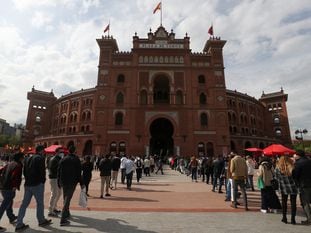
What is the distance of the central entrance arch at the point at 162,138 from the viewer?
43688 mm

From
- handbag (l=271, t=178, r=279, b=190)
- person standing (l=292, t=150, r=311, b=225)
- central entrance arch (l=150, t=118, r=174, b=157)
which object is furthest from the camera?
central entrance arch (l=150, t=118, r=174, b=157)

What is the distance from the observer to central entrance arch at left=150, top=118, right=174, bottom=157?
4369 centimetres

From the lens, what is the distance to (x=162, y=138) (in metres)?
45.0

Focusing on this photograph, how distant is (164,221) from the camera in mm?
6961

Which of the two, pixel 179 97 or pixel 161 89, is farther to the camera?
pixel 161 89

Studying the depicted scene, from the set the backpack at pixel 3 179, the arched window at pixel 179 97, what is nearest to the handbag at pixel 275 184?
the backpack at pixel 3 179

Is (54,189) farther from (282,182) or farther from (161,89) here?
(161,89)

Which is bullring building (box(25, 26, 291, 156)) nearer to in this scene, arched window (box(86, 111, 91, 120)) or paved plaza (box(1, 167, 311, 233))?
arched window (box(86, 111, 91, 120))

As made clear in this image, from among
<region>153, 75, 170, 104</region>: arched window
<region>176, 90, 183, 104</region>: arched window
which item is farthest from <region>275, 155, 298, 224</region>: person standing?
<region>153, 75, 170, 104</region>: arched window

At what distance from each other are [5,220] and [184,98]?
34.2m

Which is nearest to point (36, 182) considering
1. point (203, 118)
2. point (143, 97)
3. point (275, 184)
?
point (275, 184)

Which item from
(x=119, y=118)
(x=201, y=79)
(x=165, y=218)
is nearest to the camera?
(x=165, y=218)

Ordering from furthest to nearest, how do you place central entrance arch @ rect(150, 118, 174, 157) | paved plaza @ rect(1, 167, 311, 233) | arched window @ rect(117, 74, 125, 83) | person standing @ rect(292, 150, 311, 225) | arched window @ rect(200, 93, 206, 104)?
central entrance arch @ rect(150, 118, 174, 157) < arched window @ rect(117, 74, 125, 83) < arched window @ rect(200, 93, 206, 104) < person standing @ rect(292, 150, 311, 225) < paved plaza @ rect(1, 167, 311, 233)

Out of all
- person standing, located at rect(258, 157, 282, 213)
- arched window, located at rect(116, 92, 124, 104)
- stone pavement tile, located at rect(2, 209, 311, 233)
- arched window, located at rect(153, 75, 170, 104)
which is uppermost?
arched window, located at rect(153, 75, 170, 104)
